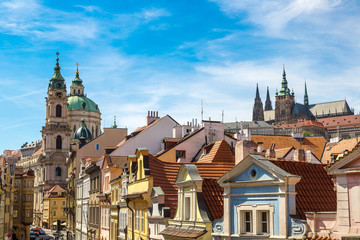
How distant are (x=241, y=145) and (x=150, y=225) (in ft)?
23.5

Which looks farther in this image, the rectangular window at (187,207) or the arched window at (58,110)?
the arched window at (58,110)

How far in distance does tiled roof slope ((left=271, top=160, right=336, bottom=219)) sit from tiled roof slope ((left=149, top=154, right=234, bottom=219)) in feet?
11.4

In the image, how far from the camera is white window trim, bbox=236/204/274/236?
19172 millimetres

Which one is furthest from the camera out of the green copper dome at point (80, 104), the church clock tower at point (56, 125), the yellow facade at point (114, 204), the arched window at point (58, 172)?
the green copper dome at point (80, 104)

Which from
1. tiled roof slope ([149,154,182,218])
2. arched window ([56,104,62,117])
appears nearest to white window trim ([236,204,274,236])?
tiled roof slope ([149,154,182,218])

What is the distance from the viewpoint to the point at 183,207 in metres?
24.1

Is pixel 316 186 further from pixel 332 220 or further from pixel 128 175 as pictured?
pixel 128 175

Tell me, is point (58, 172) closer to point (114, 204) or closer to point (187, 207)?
point (114, 204)

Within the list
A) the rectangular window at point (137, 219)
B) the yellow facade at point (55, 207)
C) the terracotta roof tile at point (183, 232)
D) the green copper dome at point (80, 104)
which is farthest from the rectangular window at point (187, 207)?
the green copper dome at point (80, 104)

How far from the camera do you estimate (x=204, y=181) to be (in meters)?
23.7

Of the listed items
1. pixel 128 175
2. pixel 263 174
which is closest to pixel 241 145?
pixel 263 174

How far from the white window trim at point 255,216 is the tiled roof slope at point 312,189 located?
976mm

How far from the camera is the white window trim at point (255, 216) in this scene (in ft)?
62.9

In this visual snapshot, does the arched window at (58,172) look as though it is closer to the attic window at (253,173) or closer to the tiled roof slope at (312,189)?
the tiled roof slope at (312,189)
